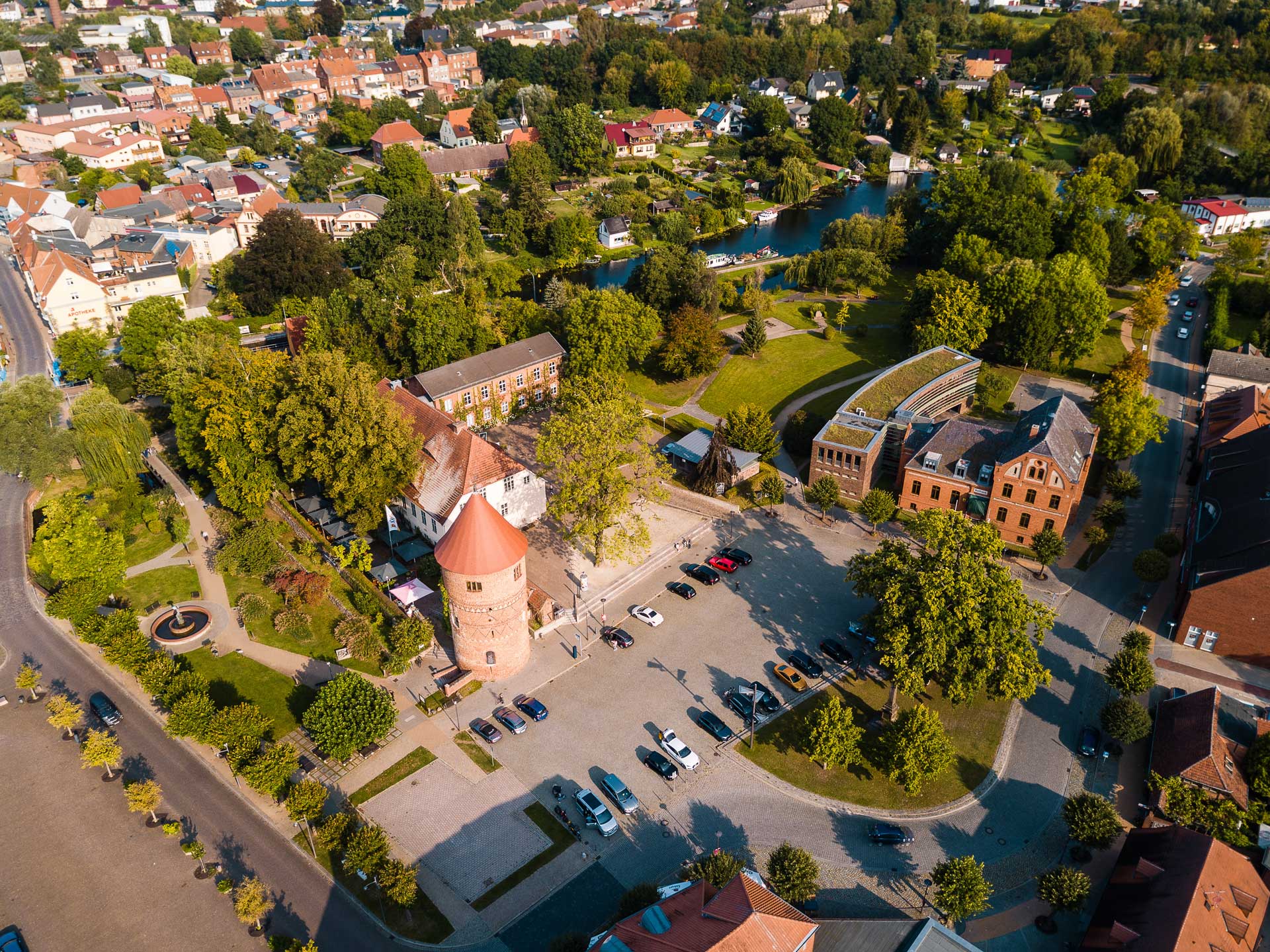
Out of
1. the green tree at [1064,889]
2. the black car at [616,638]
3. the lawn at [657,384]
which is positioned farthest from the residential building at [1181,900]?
the lawn at [657,384]

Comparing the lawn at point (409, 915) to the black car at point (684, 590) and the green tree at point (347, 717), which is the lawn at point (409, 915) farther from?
the black car at point (684, 590)

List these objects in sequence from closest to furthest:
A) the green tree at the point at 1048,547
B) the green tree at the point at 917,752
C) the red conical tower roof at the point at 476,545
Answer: the green tree at the point at 917,752 < the red conical tower roof at the point at 476,545 < the green tree at the point at 1048,547

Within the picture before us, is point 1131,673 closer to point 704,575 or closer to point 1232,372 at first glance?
point 704,575

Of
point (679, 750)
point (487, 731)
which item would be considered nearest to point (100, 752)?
point (487, 731)

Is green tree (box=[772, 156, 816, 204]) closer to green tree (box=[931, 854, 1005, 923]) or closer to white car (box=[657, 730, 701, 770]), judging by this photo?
white car (box=[657, 730, 701, 770])

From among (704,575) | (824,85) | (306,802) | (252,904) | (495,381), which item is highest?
(824,85)

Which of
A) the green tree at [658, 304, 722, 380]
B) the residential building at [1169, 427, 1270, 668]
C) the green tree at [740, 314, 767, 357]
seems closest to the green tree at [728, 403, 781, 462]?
the green tree at [658, 304, 722, 380]

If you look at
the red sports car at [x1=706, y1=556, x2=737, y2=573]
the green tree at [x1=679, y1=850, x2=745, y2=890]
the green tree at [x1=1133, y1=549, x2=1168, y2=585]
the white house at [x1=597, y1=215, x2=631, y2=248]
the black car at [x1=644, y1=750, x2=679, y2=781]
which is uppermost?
the white house at [x1=597, y1=215, x2=631, y2=248]
